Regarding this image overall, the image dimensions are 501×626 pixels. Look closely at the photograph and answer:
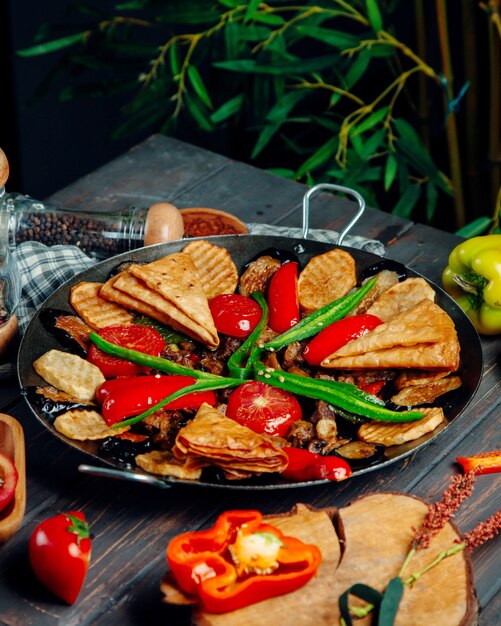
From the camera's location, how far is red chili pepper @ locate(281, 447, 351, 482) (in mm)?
2217

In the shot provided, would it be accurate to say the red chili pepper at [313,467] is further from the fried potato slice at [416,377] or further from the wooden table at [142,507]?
the fried potato slice at [416,377]

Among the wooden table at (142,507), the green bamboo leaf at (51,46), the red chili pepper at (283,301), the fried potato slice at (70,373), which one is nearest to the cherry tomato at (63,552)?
the wooden table at (142,507)

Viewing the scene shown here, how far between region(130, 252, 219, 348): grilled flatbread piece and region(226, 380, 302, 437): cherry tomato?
10.5 inches

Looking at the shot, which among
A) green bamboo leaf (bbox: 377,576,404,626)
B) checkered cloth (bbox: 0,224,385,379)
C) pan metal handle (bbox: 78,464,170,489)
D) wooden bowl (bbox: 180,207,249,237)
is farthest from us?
wooden bowl (bbox: 180,207,249,237)

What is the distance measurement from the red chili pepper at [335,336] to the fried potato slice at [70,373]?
1.92ft

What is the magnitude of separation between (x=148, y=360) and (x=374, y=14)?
2324 mm

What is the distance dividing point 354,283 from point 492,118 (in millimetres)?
2209

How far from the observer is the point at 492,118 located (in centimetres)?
472

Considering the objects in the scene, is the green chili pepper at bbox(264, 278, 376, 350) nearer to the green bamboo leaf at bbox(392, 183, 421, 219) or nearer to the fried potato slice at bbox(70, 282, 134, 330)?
the fried potato slice at bbox(70, 282, 134, 330)

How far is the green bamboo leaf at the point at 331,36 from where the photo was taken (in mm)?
4152

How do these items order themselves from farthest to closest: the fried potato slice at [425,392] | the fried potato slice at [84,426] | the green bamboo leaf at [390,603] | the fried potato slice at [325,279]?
the fried potato slice at [325,279] < the fried potato slice at [425,392] < the fried potato slice at [84,426] < the green bamboo leaf at [390,603]

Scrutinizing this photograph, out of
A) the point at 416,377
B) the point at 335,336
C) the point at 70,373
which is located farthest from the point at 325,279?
the point at 70,373

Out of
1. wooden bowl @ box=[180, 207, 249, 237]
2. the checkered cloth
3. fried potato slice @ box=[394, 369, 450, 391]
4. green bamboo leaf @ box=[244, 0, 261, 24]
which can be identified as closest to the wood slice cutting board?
fried potato slice @ box=[394, 369, 450, 391]

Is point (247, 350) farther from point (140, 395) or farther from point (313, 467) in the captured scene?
point (313, 467)
